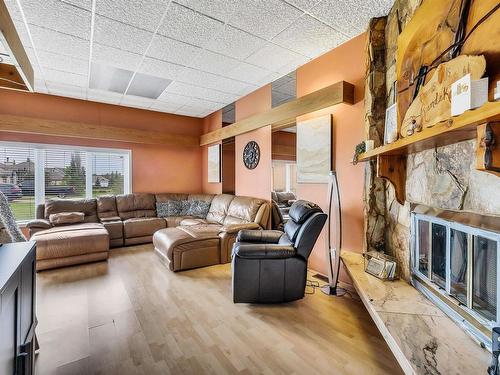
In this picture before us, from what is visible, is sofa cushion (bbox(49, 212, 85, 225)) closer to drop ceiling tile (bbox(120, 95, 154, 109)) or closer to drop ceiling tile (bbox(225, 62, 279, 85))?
drop ceiling tile (bbox(120, 95, 154, 109))

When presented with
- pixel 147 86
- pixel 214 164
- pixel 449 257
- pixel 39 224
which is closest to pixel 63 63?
pixel 147 86

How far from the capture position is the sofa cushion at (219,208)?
458 centimetres

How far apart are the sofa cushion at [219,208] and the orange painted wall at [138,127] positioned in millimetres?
1426

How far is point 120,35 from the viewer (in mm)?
2607

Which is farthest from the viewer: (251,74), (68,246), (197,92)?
(197,92)

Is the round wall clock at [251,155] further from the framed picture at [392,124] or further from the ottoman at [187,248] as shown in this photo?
the framed picture at [392,124]

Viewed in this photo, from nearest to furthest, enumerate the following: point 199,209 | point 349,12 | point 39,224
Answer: point 349,12 < point 39,224 < point 199,209

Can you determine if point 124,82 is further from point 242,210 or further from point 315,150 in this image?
point 315,150

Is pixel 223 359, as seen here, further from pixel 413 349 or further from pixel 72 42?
pixel 72 42

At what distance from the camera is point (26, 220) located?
4477 mm

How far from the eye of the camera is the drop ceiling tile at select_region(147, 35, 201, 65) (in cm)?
276

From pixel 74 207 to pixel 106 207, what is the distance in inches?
20.1

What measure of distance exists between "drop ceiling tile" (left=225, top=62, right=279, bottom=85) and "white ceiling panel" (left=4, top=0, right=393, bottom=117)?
0.01m

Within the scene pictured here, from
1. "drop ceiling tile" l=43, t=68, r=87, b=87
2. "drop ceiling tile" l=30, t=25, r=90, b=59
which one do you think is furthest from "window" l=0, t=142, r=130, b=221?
"drop ceiling tile" l=30, t=25, r=90, b=59
